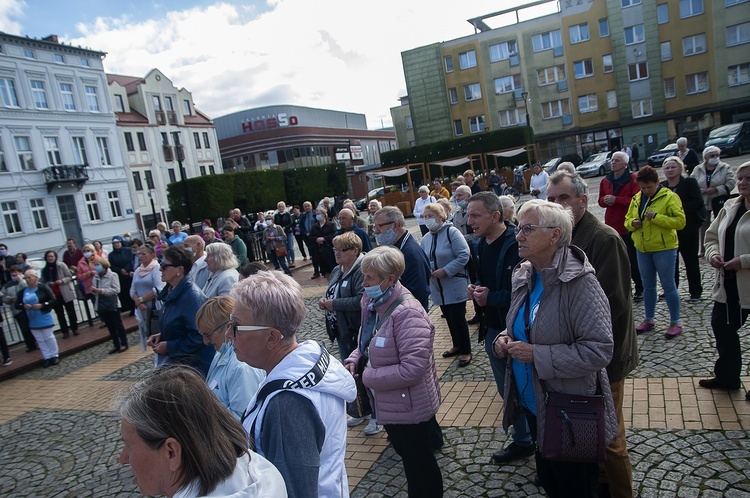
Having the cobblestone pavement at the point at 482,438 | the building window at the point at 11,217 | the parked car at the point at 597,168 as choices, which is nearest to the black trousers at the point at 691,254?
the cobblestone pavement at the point at 482,438

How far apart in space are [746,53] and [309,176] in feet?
122

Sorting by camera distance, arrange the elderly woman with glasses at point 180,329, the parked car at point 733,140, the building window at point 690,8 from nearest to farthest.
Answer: the elderly woman with glasses at point 180,329, the parked car at point 733,140, the building window at point 690,8

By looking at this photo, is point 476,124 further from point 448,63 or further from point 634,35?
point 634,35

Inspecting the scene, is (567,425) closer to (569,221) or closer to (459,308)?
(569,221)

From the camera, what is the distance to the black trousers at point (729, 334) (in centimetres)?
393

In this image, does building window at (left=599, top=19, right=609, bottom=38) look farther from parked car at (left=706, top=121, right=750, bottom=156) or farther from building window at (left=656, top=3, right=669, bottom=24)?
parked car at (left=706, top=121, right=750, bottom=156)

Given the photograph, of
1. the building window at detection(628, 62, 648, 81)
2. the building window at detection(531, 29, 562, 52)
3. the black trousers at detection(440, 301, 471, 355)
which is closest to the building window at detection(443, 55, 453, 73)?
the building window at detection(531, 29, 562, 52)

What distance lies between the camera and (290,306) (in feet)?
7.21

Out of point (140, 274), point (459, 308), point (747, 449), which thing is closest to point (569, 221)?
point (747, 449)

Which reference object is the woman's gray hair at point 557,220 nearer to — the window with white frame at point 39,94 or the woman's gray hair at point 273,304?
the woman's gray hair at point 273,304

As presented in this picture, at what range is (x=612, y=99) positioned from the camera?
41.9 m

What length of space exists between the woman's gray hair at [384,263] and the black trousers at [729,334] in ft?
8.95

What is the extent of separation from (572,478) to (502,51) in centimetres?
4788

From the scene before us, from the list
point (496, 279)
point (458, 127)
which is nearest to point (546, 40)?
point (458, 127)
